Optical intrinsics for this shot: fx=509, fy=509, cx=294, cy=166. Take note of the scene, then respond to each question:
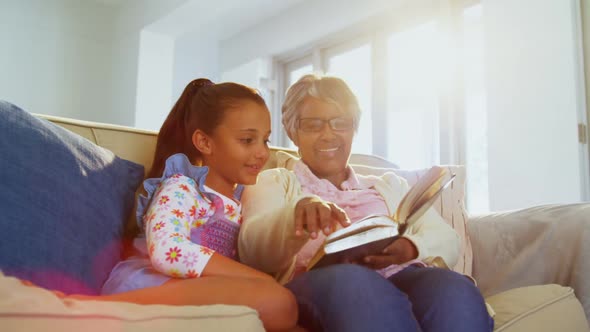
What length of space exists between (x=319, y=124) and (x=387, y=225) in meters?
0.54

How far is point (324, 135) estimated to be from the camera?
1.33 metres

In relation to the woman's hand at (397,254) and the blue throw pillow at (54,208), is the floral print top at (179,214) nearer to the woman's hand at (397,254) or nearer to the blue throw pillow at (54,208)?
the blue throw pillow at (54,208)

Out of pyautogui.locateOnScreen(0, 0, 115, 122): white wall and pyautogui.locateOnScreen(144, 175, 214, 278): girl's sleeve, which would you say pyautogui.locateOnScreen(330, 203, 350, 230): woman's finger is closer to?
pyautogui.locateOnScreen(144, 175, 214, 278): girl's sleeve

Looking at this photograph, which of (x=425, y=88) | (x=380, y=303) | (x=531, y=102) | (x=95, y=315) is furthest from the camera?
(x=425, y=88)

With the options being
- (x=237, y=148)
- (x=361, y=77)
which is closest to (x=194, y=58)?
(x=361, y=77)

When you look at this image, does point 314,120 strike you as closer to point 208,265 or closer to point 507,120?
point 208,265

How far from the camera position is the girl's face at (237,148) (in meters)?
1.18

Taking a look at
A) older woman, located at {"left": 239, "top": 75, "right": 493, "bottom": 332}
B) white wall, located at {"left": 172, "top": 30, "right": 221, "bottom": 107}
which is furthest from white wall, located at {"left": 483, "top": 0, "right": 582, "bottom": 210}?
white wall, located at {"left": 172, "top": 30, "right": 221, "bottom": 107}

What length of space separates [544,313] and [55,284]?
0.89 metres

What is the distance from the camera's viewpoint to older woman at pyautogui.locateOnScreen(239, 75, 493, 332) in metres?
0.84

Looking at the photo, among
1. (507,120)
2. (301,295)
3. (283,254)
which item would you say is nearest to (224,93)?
(283,254)

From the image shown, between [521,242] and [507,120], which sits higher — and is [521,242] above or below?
below

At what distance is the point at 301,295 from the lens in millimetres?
927

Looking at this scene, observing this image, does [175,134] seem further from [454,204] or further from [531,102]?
[531,102]
